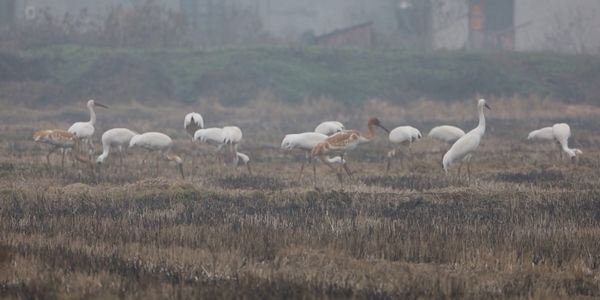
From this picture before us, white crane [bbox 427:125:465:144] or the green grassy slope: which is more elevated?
the green grassy slope

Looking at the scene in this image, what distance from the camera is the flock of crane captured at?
1545 cm

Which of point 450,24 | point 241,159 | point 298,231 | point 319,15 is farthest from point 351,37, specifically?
point 298,231

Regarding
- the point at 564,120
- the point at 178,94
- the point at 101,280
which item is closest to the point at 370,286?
the point at 101,280

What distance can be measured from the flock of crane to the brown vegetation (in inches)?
14.4

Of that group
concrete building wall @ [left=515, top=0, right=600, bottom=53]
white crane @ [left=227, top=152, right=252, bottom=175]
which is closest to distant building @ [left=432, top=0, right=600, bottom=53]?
concrete building wall @ [left=515, top=0, right=600, bottom=53]

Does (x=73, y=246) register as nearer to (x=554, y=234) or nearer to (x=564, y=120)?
(x=554, y=234)

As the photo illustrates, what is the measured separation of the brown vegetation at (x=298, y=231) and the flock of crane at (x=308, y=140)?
365 millimetres

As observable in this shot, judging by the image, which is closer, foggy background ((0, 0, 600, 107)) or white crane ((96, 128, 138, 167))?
white crane ((96, 128, 138, 167))

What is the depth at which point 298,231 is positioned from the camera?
31.7 feet

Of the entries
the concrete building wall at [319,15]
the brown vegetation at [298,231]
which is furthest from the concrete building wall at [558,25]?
the brown vegetation at [298,231]

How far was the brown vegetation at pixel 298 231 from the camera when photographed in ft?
23.9

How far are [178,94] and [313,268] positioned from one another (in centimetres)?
3207

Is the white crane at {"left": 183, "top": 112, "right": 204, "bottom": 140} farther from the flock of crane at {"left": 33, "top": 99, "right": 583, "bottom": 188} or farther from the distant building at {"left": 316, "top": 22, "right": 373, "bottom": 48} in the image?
the distant building at {"left": 316, "top": 22, "right": 373, "bottom": 48}

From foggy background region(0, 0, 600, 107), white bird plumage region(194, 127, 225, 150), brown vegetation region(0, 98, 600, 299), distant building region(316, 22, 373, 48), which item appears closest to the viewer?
brown vegetation region(0, 98, 600, 299)
